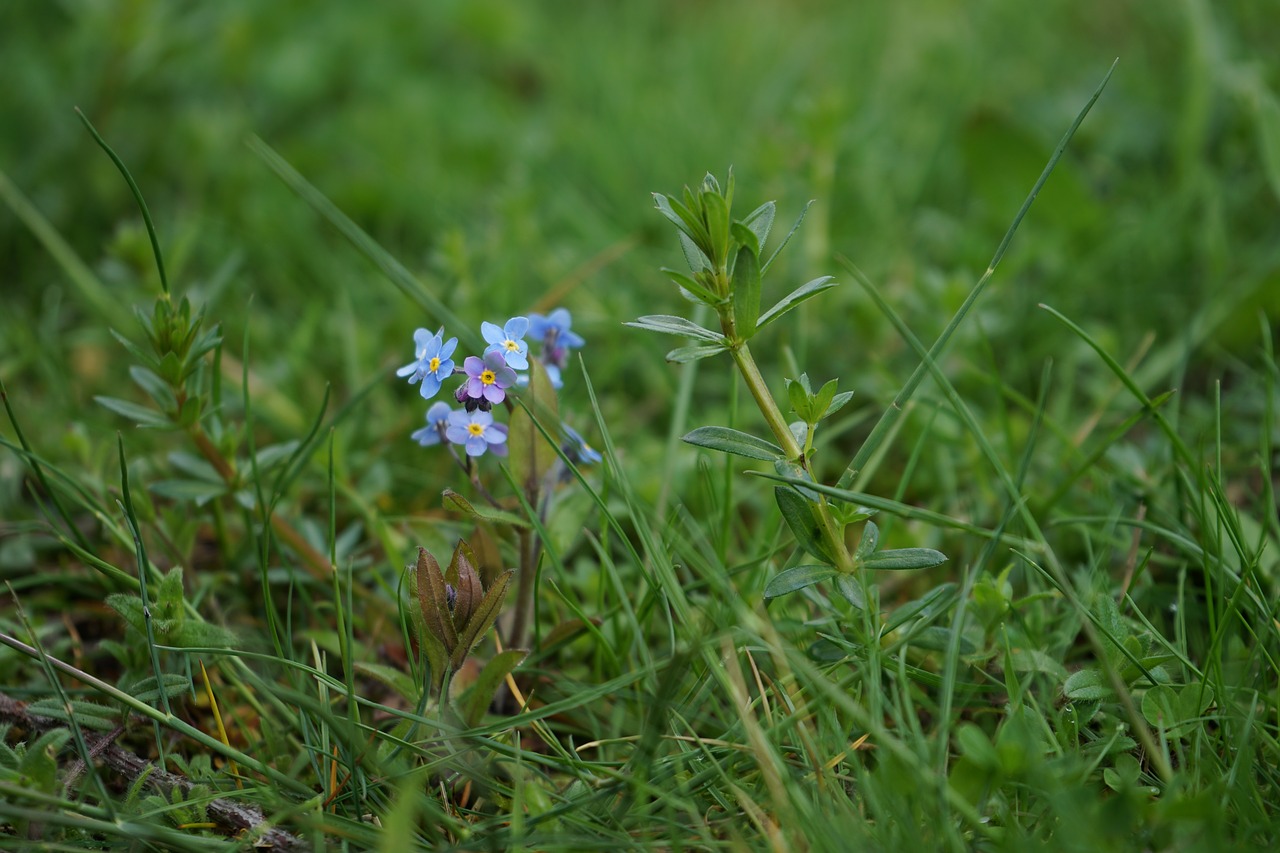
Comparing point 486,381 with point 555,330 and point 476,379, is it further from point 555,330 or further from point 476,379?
point 555,330

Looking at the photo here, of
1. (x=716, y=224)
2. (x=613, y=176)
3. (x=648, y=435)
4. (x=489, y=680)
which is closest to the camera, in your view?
(x=716, y=224)

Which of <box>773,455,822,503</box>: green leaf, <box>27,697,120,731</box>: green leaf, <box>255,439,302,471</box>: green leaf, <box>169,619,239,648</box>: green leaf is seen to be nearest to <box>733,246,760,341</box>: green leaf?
<box>773,455,822,503</box>: green leaf

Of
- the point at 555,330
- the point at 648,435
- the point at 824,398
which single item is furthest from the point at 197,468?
the point at 824,398

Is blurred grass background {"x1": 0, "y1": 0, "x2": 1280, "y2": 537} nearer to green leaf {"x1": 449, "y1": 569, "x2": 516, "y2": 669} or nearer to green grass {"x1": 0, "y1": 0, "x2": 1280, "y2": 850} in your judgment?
green grass {"x1": 0, "y1": 0, "x2": 1280, "y2": 850}

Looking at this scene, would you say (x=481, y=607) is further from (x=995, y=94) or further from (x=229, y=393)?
(x=995, y=94)

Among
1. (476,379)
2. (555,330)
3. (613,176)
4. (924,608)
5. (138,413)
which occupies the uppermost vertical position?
(613,176)
